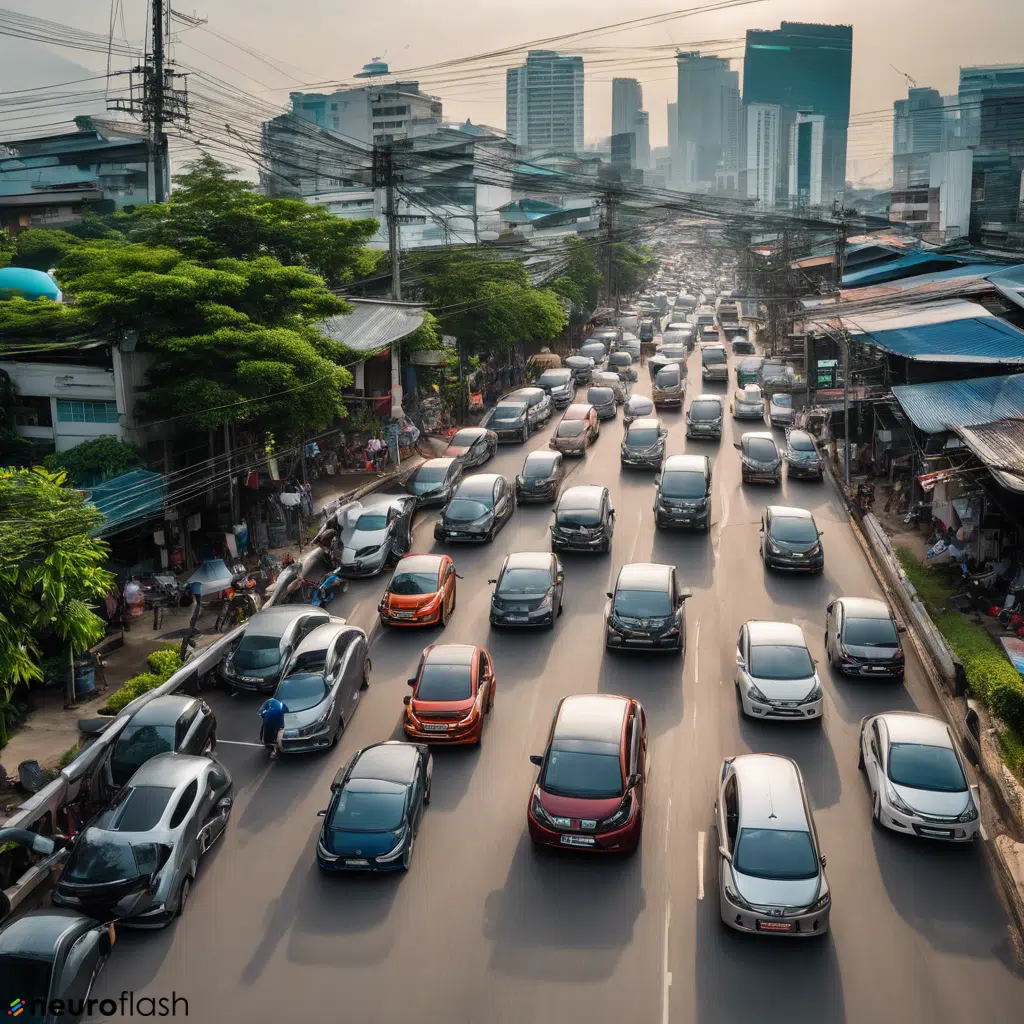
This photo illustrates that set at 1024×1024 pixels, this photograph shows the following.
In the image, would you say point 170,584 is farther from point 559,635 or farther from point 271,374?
point 559,635

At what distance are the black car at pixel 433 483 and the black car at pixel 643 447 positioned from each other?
6.69 m

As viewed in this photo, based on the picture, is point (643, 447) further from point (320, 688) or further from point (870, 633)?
point (320, 688)

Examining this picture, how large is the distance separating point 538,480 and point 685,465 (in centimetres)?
512

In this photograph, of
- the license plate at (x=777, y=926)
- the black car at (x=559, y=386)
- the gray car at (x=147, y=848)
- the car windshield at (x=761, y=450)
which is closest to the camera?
the license plate at (x=777, y=926)

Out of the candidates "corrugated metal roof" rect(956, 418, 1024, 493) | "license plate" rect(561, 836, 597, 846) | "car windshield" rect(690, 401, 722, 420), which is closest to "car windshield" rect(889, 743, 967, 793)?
"license plate" rect(561, 836, 597, 846)

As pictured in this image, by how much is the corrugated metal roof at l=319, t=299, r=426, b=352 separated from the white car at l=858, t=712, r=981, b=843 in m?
24.4

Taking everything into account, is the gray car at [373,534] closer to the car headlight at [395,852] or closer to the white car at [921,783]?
the car headlight at [395,852]

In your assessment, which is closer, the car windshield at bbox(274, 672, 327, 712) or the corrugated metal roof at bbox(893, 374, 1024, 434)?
the car windshield at bbox(274, 672, 327, 712)

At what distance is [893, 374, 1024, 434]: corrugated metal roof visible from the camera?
3148cm

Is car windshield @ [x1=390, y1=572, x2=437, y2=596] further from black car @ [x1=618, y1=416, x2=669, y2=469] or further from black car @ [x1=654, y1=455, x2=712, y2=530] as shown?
black car @ [x1=618, y1=416, x2=669, y2=469]

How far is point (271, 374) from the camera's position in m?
31.5

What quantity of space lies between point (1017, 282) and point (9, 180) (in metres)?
81.6

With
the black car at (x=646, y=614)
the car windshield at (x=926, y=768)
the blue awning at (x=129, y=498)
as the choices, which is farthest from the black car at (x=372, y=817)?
the blue awning at (x=129, y=498)

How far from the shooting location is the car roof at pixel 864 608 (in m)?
24.1
